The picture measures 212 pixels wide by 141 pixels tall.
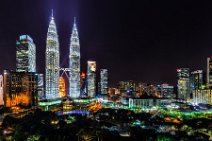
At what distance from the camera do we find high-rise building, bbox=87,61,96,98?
5750 cm

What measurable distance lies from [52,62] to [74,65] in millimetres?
6039

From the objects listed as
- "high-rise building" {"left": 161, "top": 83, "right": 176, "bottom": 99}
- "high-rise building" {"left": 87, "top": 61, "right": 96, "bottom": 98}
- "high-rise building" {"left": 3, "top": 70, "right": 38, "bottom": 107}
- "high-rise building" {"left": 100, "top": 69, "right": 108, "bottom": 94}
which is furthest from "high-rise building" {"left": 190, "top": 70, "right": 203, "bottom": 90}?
"high-rise building" {"left": 3, "top": 70, "right": 38, "bottom": 107}

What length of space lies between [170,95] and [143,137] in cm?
4703

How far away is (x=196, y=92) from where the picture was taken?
4372 centimetres

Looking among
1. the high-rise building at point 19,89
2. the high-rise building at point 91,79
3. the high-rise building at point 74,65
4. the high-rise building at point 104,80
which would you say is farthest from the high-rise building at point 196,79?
the high-rise building at point 19,89

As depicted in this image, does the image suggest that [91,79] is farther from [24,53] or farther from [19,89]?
[19,89]

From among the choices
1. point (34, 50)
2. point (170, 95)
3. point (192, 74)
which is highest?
point (34, 50)

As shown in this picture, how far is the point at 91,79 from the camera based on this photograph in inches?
2309

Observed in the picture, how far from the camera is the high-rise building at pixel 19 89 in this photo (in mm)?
28062

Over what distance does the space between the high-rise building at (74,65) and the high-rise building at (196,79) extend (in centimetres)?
2282

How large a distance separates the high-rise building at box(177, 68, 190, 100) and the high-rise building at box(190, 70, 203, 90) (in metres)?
0.99

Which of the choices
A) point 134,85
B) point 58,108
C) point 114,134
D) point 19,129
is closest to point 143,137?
point 114,134

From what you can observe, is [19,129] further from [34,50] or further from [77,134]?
[34,50]

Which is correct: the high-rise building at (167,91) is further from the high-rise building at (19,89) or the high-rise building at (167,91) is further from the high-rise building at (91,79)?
the high-rise building at (19,89)
